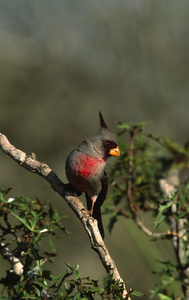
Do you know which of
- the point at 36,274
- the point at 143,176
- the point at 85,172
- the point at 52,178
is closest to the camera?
the point at 36,274

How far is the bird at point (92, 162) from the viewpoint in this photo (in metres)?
3.11

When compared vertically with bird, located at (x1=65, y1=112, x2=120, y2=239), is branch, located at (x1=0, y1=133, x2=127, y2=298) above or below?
below

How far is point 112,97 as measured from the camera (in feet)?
29.2

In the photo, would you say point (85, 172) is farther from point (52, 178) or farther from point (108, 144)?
point (52, 178)

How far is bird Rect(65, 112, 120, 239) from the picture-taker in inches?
122

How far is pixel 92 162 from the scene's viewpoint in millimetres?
3217

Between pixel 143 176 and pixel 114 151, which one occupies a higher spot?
pixel 114 151

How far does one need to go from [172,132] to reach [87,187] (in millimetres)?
4982

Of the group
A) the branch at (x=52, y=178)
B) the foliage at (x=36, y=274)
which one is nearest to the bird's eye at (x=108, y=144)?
the branch at (x=52, y=178)

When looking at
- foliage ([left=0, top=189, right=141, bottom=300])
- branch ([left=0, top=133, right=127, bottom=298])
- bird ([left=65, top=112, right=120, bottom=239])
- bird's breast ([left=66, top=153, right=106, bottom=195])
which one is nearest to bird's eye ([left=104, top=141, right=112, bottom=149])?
bird ([left=65, top=112, right=120, bottom=239])

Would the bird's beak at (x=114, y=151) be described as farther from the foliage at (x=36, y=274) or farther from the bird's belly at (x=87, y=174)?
the foliage at (x=36, y=274)

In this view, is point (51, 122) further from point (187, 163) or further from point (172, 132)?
point (187, 163)

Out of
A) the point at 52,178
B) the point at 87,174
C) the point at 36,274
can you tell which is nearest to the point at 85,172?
the point at 87,174

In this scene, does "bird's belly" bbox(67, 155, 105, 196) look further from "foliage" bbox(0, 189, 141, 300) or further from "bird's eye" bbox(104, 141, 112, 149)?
"foliage" bbox(0, 189, 141, 300)
